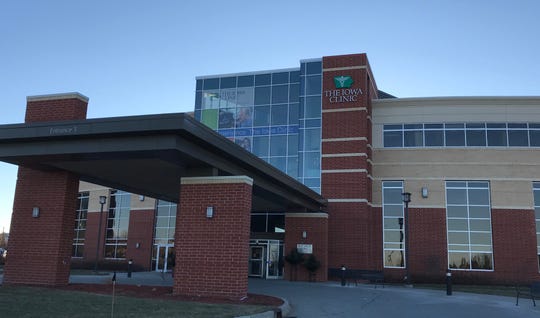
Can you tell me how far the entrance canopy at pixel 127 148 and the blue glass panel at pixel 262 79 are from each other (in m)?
18.1

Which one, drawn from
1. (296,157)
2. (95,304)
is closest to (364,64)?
(296,157)

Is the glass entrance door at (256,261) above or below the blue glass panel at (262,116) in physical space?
A: below

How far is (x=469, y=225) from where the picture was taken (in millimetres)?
32844

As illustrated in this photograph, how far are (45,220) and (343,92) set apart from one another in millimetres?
21343

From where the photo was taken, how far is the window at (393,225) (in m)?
33.2

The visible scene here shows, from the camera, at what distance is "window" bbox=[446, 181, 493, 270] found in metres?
32.3

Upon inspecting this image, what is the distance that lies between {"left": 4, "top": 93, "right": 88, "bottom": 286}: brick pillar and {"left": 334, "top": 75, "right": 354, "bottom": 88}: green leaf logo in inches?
759

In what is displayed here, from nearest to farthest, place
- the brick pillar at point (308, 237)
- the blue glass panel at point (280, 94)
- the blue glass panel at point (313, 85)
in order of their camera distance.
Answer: the brick pillar at point (308, 237), the blue glass panel at point (313, 85), the blue glass panel at point (280, 94)

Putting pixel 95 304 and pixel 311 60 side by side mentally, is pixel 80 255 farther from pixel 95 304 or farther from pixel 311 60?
pixel 95 304

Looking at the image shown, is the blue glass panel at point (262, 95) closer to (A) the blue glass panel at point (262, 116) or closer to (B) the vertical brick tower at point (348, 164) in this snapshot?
(A) the blue glass panel at point (262, 116)

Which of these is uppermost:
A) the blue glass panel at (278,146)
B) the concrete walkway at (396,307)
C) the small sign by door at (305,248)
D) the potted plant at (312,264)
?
the blue glass panel at (278,146)

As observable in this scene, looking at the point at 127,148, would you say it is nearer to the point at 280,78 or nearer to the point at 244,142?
the point at 244,142

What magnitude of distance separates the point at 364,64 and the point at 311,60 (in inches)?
150

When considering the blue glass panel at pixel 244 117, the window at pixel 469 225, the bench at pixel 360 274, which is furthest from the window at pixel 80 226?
the window at pixel 469 225
